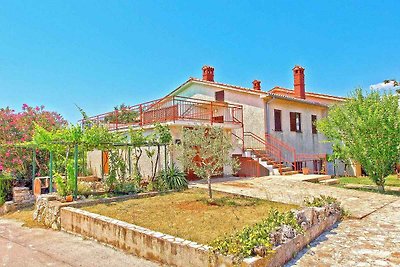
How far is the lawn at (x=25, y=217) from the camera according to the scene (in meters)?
10.5

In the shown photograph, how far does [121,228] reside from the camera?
7.32 meters

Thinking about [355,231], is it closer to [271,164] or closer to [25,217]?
[271,164]

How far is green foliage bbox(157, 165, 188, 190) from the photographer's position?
13539mm

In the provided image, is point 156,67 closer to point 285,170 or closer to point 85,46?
point 85,46

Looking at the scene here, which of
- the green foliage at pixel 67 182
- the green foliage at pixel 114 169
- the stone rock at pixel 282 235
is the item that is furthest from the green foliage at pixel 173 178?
the stone rock at pixel 282 235

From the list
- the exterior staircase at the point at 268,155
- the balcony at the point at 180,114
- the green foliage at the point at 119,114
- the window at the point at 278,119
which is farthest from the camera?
the window at the point at 278,119

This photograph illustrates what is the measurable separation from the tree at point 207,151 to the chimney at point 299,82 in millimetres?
14723

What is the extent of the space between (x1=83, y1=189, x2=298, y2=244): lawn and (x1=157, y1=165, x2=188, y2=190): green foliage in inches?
45.1

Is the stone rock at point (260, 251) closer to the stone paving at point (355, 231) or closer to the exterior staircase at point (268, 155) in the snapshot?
the stone paving at point (355, 231)

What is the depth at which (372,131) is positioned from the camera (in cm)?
1316

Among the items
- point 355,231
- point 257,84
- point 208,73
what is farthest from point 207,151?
point 257,84

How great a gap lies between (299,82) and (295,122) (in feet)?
11.7

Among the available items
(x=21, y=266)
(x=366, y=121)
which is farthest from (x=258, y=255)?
(x=366, y=121)

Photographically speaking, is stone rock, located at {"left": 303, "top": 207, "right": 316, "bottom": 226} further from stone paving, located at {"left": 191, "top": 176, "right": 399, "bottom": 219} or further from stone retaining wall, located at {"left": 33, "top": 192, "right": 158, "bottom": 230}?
stone retaining wall, located at {"left": 33, "top": 192, "right": 158, "bottom": 230}
